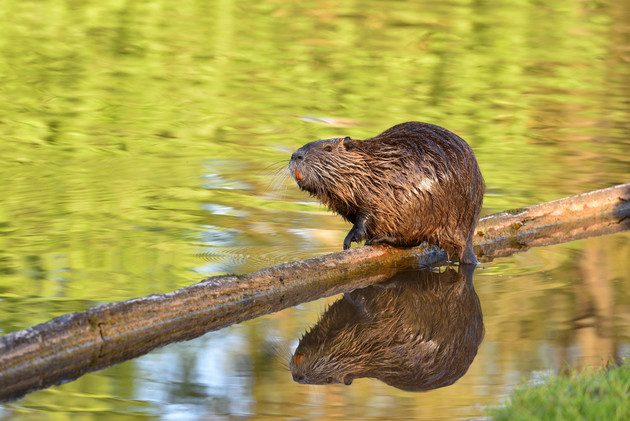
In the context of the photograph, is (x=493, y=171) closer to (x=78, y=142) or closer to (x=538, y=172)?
(x=538, y=172)

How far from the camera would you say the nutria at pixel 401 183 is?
6.31 meters

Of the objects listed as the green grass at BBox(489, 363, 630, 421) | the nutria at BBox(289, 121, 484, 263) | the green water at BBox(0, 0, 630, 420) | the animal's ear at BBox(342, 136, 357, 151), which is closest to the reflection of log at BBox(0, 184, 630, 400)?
the green water at BBox(0, 0, 630, 420)

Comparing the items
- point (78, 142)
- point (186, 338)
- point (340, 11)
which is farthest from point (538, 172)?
point (340, 11)

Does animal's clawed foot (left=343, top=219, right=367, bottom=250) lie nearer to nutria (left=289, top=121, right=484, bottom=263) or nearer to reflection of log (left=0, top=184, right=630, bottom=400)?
nutria (left=289, top=121, right=484, bottom=263)

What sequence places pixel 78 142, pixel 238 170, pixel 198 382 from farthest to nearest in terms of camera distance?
pixel 78 142
pixel 238 170
pixel 198 382

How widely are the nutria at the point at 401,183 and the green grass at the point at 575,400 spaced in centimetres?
210

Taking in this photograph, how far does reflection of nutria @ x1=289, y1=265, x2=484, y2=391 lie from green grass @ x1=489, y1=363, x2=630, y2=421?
0.70m

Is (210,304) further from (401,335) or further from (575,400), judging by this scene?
(575,400)

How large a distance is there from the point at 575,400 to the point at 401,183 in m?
2.55

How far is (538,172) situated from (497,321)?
13.9ft

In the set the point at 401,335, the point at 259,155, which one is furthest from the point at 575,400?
the point at 259,155

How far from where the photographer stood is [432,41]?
711 inches

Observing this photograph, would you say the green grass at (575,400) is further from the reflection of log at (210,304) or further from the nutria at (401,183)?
the nutria at (401,183)

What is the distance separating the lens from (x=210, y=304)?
5207 mm
